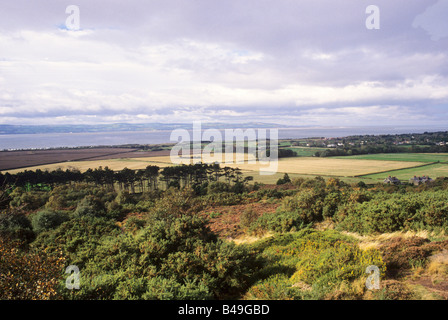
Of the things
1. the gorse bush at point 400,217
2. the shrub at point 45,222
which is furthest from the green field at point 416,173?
the shrub at point 45,222

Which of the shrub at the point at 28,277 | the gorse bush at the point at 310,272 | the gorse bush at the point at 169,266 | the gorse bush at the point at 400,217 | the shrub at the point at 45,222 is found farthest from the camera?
the shrub at the point at 45,222

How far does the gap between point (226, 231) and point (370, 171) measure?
164 feet

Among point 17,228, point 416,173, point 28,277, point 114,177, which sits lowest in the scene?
point 114,177

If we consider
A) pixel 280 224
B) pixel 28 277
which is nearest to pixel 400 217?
pixel 280 224

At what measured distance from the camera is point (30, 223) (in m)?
16.1

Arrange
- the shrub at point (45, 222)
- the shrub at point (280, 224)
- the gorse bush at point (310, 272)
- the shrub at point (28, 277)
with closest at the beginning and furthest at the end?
the shrub at point (28, 277), the gorse bush at point (310, 272), the shrub at point (280, 224), the shrub at point (45, 222)

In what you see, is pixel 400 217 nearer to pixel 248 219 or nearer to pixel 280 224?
pixel 280 224

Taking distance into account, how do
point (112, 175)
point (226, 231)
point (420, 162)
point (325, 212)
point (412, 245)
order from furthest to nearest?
point (420, 162)
point (112, 175)
point (226, 231)
point (325, 212)
point (412, 245)

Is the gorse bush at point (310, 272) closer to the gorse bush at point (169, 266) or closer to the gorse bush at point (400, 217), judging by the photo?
the gorse bush at point (169, 266)

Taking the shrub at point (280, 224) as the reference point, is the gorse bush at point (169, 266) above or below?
above

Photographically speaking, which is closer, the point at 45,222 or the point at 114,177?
the point at 45,222
